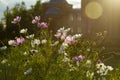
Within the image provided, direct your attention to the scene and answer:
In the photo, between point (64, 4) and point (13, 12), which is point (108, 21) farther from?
point (13, 12)

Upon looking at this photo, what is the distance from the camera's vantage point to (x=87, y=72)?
7184 mm

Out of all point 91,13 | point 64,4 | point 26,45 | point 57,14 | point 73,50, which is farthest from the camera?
point 64,4

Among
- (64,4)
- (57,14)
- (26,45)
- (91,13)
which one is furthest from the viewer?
(64,4)

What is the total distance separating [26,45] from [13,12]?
56.9 metres

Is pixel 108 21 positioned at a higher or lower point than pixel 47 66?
lower

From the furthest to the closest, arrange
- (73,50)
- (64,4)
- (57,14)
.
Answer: (64,4) → (57,14) → (73,50)

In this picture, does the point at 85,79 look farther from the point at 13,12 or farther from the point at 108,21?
the point at 13,12

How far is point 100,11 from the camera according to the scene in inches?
1690

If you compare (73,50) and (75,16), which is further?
(75,16)

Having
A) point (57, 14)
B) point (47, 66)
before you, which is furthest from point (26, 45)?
point (57, 14)

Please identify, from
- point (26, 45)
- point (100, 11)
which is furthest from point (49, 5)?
point (26, 45)

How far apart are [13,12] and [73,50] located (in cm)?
5765

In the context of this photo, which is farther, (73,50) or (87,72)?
(73,50)

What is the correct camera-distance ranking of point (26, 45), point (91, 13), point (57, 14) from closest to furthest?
point (26, 45) < point (91, 13) < point (57, 14)
